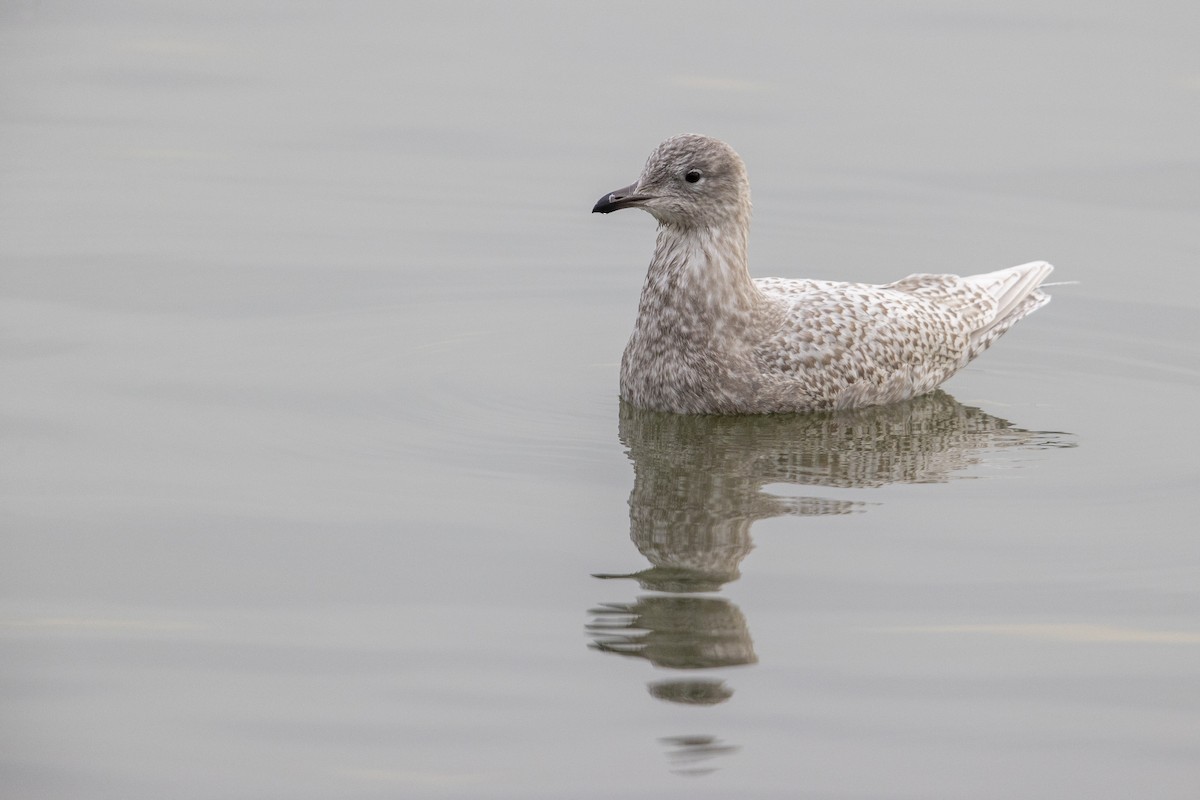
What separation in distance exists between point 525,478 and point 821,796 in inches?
121

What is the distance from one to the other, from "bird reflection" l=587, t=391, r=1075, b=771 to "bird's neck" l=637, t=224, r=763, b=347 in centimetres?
46

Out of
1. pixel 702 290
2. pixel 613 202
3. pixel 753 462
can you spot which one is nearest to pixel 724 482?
pixel 753 462

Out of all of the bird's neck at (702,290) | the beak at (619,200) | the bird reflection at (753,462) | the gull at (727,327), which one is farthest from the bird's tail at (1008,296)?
the beak at (619,200)

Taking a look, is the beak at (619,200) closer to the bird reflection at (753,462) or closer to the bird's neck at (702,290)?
the bird's neck at (702,290)

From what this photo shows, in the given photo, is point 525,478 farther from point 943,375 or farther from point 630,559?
point 943,375

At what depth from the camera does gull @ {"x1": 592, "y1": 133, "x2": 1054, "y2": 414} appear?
408 inches

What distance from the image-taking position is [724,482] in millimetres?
9344

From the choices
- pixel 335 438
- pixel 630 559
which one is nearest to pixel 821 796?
pixel 630 559

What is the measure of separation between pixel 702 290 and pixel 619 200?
2.32 ft

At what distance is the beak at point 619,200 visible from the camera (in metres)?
10.1

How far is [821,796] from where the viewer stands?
6.54 meters

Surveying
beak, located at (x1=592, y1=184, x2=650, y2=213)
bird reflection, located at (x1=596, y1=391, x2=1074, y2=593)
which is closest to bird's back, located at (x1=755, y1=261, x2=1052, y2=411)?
bird reflection, located at (x1=596, y1=391, x2=1074, y2=593)

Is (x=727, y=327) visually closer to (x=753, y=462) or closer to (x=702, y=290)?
(x=702, y=290)

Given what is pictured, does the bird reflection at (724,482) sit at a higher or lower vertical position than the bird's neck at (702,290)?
lower
